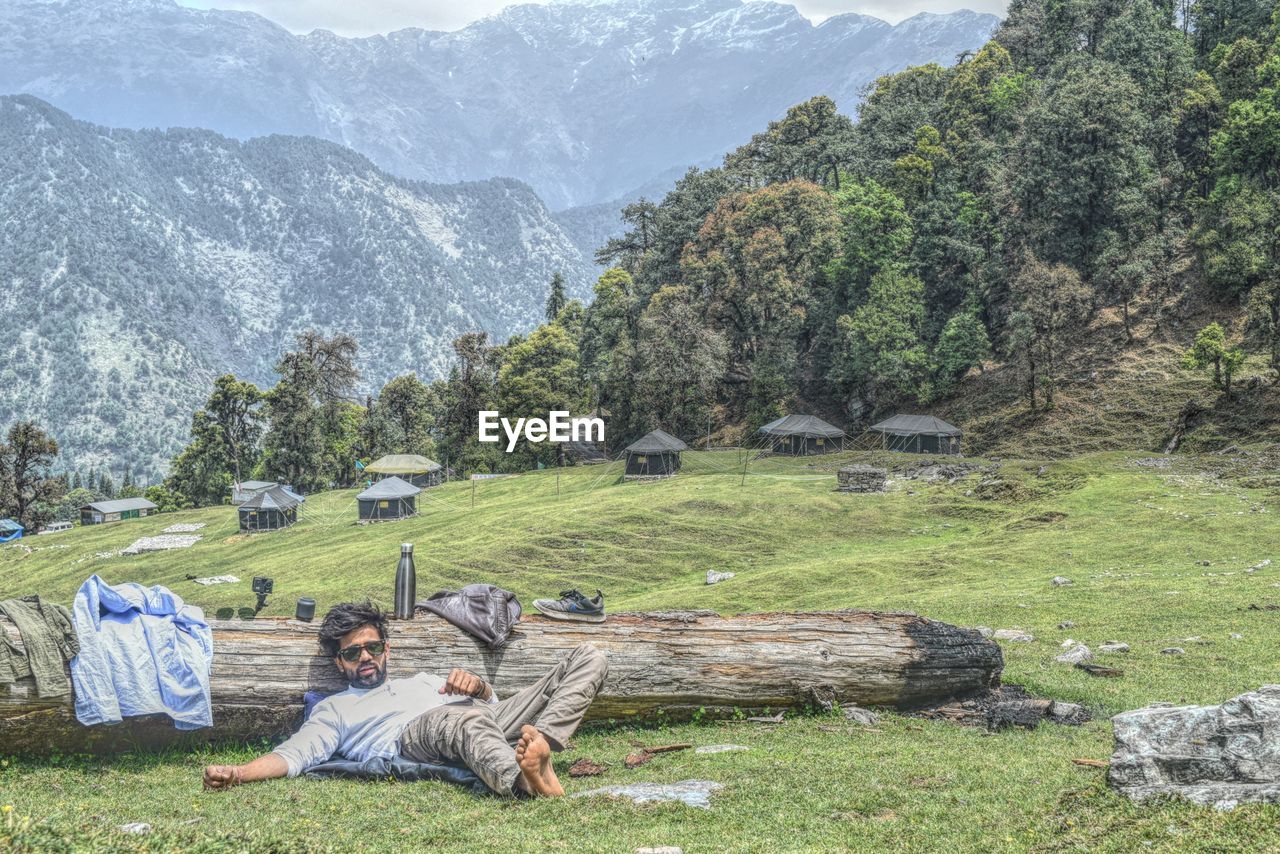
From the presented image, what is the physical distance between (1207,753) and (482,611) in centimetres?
729

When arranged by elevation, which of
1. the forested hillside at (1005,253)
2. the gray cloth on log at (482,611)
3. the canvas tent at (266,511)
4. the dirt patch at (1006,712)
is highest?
the forested hillside at (1005,253)

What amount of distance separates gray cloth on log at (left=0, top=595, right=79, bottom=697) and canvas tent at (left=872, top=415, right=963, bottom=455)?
58.9m

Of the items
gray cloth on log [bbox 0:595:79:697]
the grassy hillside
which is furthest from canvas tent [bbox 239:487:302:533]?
gray cloth on log [bbox 0:595:79:697]

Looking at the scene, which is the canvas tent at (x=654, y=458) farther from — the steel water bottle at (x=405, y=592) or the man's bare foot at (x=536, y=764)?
the man's bare foot at (x=536, y=764)

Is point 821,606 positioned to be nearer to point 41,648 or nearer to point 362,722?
point 362,722

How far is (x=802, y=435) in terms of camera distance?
69312 millimetres

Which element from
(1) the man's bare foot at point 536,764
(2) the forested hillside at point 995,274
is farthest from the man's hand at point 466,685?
(2) the forested hillside at point 995,274

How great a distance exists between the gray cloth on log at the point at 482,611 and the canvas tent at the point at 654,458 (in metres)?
53.1

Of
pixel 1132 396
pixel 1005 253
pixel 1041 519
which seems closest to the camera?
pixel 1041 519

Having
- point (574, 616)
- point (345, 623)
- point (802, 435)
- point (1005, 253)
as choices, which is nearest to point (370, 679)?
point (345, 623)

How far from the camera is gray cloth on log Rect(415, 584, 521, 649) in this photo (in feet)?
35.1

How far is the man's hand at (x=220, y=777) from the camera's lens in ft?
27.6

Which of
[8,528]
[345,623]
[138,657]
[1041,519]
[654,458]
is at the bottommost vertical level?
[8,528]

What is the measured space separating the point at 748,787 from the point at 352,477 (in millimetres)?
110356
